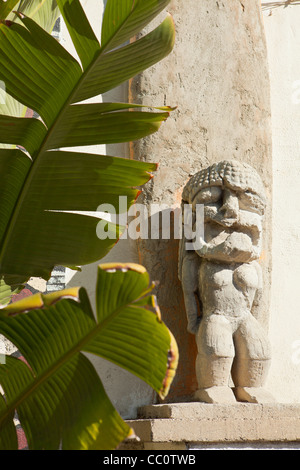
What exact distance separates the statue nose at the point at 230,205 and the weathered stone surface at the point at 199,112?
0.32 meters

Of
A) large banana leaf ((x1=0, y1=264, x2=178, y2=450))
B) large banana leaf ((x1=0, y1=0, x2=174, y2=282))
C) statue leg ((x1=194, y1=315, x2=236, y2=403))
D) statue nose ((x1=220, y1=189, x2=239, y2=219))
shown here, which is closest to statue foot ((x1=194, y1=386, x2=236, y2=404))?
statue leg ((x1=194, y1=315, x2=236, y2=403))

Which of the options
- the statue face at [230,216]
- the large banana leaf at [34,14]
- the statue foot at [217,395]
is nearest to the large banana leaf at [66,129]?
the large banana leaf at [34,14]

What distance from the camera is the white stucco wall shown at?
2.83 metres

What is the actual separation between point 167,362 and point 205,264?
1146 mm

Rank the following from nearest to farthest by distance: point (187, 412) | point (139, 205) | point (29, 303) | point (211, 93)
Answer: point (29, 303), point (187, 412), point (139, 205), point (211, 93)

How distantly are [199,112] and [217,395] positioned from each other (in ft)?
3.79

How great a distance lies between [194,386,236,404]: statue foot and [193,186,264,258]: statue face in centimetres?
48

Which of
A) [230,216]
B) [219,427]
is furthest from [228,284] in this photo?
[219,427]

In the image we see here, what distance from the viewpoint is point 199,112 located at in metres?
2.84

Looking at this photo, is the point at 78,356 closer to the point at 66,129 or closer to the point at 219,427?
the point at 66,129

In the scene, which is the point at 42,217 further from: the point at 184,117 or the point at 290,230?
the point at 290,230

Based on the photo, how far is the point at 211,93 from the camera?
9.44ft
